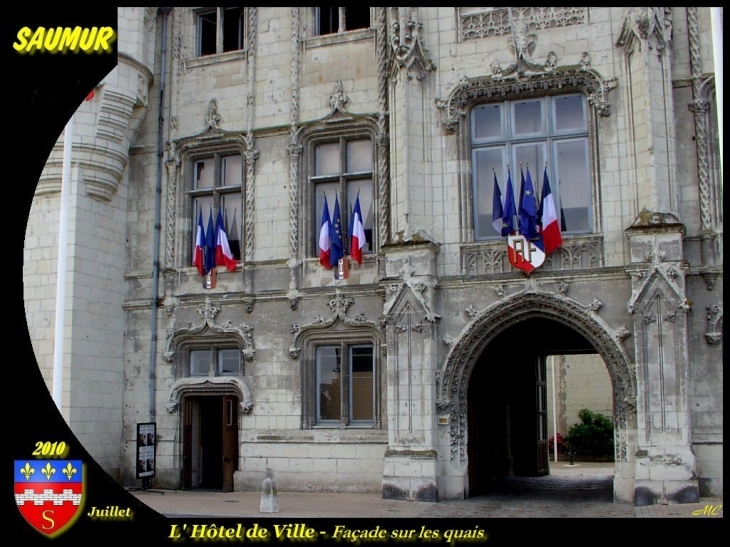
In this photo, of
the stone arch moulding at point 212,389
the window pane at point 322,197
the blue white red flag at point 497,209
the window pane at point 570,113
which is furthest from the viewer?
the window pane at point 322,197

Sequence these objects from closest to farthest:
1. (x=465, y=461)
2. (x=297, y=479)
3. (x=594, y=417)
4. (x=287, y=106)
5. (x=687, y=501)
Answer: (x=687, y=501) → (x=465, y=461) → (x=297, y=479) → (x=287, y=106) → (x=594, y=417)

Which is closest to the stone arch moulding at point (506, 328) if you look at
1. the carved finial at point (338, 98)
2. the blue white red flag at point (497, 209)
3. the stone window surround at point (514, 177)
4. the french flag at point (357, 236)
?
the blue white red flag at point (497, 209)

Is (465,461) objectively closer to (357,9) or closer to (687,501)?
(687,501)

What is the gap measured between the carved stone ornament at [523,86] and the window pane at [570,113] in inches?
10.7

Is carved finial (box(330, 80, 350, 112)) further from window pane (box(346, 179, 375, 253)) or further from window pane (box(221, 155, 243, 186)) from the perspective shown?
window pane (box(221, 155, 243, 186))

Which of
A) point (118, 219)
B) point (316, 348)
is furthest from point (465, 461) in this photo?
point (118, 219)

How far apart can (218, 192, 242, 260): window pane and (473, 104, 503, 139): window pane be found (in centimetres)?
582

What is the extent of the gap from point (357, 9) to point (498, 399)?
31.4 feet

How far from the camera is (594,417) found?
33375 mm

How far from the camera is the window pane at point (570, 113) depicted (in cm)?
1911

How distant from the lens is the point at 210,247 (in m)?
21.6

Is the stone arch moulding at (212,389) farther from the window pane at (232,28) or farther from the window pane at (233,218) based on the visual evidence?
the window pane at (232,28)

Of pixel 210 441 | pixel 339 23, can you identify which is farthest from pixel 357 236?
pixel 210 441

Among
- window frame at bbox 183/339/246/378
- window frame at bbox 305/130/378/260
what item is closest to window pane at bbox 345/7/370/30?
window frame at bbox 305/130/378/260
